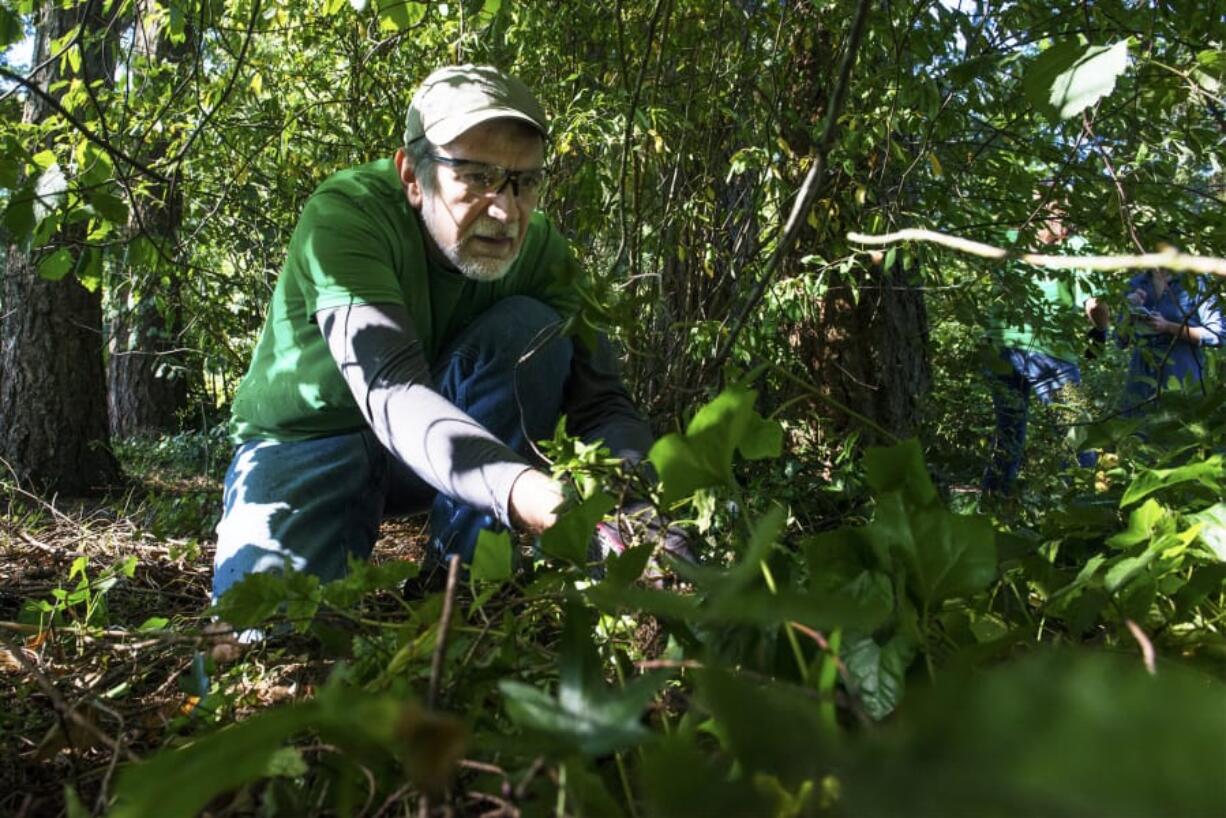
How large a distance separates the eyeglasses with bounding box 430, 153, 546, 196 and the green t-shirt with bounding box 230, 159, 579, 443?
0.19m

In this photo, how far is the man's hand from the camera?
4.27ft

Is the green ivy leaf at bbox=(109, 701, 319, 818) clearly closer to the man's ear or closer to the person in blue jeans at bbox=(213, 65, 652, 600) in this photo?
the person in blue jeans at bbox=(213, 65, 652, 600)

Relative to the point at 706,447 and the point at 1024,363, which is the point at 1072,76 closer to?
the point at 706,447

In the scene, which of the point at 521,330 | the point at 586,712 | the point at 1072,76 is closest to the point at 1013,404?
the point at 521,330

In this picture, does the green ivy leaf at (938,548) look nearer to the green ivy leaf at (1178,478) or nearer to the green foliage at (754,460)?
the green foliage at (754,460)

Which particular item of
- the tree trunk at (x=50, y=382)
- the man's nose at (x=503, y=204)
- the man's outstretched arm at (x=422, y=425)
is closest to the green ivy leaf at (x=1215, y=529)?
the man's outstretched arm at (x=422, y=425)

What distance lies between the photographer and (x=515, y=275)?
2482 millimetres

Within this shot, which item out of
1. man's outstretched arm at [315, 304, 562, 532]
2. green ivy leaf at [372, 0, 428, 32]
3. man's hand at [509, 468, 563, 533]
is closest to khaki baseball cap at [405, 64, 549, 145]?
green ivy leaf at [372, 0, 428, 32]

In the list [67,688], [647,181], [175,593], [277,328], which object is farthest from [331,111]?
[67,688]

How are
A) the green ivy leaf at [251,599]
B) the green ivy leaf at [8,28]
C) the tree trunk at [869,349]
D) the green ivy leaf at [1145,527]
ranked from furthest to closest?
the tree trunk at [869,349]
the green ivy leaf at [8,28]
the green ivy leaf at [1145,527]
the green ivy leaf at [251,599]

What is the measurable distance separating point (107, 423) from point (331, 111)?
8.21 feet

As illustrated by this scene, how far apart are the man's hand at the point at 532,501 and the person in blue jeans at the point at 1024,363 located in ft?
4.49

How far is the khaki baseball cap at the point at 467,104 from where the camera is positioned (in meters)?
2.15

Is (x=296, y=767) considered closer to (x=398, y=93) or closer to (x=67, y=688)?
(x=67, y=688)
